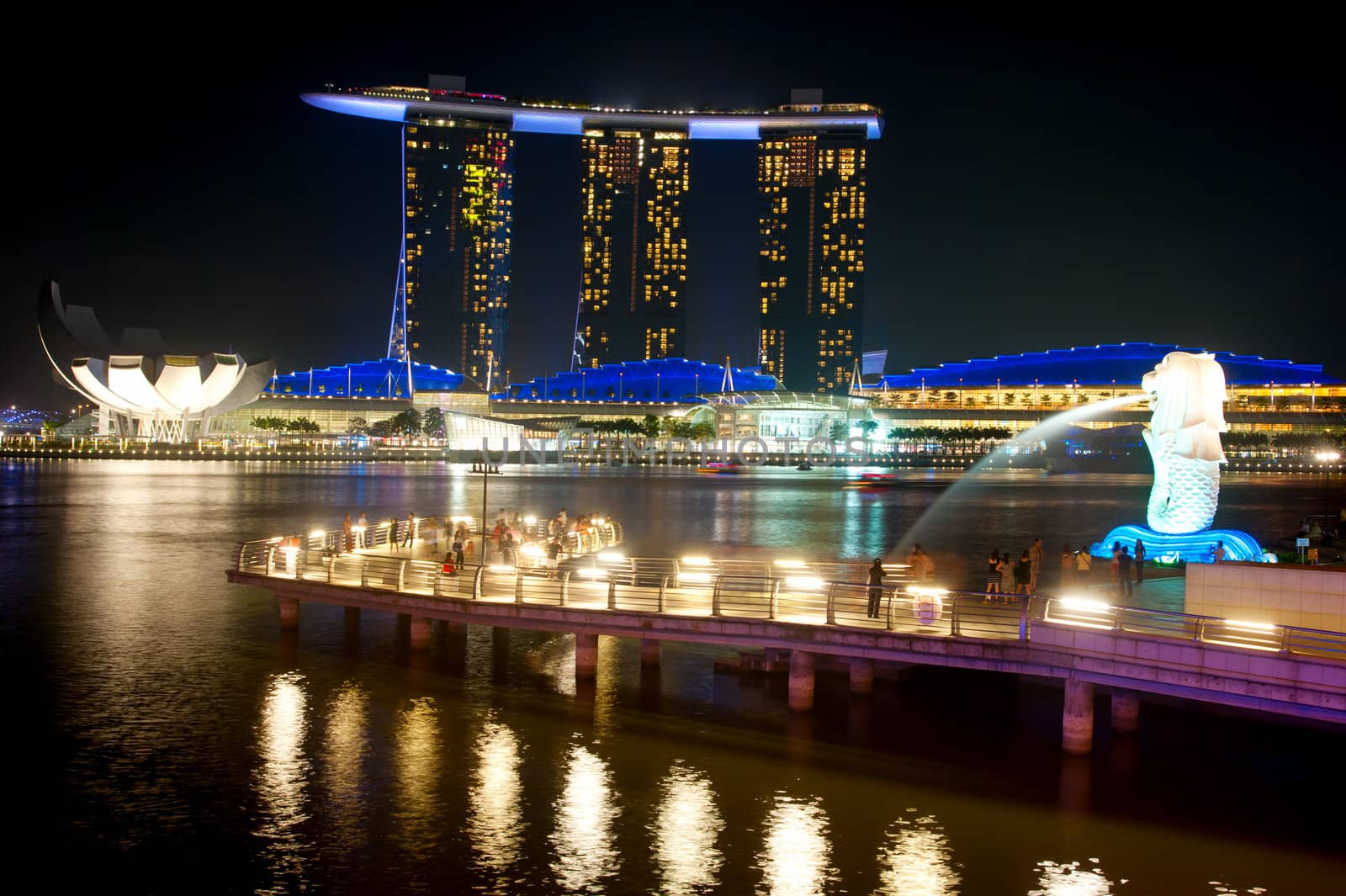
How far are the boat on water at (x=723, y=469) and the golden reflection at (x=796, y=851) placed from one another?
297 feet

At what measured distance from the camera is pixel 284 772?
15.5 m

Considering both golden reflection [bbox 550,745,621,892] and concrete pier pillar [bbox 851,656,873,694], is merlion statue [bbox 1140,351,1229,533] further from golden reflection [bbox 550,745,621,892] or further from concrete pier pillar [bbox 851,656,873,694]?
golden reflection [bbox 550,745,621,892]

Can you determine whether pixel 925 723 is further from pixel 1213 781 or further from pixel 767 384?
pixel 767 384

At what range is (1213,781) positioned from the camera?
1524 centimetres

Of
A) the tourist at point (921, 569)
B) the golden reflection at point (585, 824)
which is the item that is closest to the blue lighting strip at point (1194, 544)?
the tourist at point (921, 569)

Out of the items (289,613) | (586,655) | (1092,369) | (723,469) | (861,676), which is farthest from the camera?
(1092,369)

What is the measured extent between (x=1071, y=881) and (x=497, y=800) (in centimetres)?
706

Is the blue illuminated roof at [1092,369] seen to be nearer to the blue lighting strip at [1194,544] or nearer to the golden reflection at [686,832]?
the blue lighting strip at [1194,544]

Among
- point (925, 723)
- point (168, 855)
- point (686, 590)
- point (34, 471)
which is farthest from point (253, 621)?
point (34, 471)

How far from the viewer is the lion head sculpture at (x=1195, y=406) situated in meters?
25.1

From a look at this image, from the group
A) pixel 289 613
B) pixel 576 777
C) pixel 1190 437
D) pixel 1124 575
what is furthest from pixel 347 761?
pixel 1190 437

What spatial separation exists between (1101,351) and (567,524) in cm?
16298

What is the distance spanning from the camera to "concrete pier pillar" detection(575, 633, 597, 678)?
19453 millimetres

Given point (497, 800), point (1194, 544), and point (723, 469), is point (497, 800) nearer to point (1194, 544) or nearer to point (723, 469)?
point (1194, 544)
